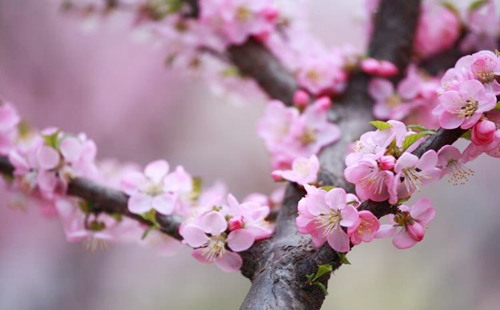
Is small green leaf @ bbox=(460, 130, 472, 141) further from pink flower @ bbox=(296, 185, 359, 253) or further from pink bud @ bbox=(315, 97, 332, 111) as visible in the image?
pink bud @ bbox=(315, 97, 332, 111)

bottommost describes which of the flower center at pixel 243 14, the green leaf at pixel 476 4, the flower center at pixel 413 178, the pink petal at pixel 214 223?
the pink petal at pixel 214 223

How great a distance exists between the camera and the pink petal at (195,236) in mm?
589

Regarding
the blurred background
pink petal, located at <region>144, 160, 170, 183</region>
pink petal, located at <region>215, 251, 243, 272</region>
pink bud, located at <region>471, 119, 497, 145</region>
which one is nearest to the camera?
pink bud, located at <region>471, 119, 497, 145</region>

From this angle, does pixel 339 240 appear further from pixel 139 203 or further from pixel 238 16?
pixel 238 16

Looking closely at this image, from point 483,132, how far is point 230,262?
0.28 meters

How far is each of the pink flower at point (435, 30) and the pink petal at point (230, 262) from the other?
1.67 feet

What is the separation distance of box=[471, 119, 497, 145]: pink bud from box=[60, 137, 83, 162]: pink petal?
1.58ft

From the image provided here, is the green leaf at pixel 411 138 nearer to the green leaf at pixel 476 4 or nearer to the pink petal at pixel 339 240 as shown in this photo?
the pink petal at pixel 339 240

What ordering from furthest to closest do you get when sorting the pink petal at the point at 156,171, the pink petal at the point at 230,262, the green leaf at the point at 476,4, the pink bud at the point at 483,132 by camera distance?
1. the green leaf at the point at 476,4
2. the pink petal at the point at 156,171
3. the pink petal at the point at 230,262
4. the pink bud at the point at 483,132

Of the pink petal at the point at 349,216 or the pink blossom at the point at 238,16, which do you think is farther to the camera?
the pink blossom at the point at 238,16

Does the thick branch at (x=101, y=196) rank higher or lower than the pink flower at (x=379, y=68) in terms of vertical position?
lower

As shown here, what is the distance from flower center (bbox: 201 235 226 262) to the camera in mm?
590

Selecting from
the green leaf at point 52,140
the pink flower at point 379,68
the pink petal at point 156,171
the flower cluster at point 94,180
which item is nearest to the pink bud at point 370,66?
the pink flower at point 379,68

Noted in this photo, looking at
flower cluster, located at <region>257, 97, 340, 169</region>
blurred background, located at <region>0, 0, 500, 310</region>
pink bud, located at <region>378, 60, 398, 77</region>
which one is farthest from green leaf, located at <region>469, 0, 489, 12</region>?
blurred background, located at <region>0, 0, 500, 310</region>
